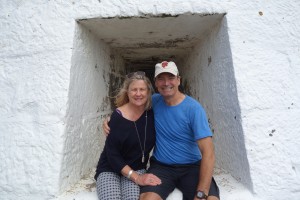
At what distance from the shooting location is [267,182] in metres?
1.71

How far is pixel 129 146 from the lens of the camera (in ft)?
5.80

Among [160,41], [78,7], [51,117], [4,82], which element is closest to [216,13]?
[160,41]

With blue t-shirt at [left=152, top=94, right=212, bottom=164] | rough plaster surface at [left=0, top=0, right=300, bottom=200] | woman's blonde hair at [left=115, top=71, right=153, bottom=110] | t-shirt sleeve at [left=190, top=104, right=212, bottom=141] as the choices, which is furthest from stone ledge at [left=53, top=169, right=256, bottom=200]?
woman's blonde hair at [left=115, top=71, right=153, bottom=110]

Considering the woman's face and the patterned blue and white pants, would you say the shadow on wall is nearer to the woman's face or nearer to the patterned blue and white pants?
the woman's face

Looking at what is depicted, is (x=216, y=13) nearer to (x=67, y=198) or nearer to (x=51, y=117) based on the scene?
(x=51, y=117)

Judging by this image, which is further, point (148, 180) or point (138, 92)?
point (138, 92)

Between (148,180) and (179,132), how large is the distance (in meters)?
0.37

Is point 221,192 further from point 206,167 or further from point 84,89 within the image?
point 84,89

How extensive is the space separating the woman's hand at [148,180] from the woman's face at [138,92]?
1.59 feet

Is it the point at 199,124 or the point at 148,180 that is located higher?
the point at 199,124

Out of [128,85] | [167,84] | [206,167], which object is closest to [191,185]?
[206,167]

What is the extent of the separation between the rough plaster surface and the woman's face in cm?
45

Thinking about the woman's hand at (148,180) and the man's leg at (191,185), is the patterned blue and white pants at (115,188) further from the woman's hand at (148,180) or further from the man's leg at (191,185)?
the man's leg at (191,185)

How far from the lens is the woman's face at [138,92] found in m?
1.79
